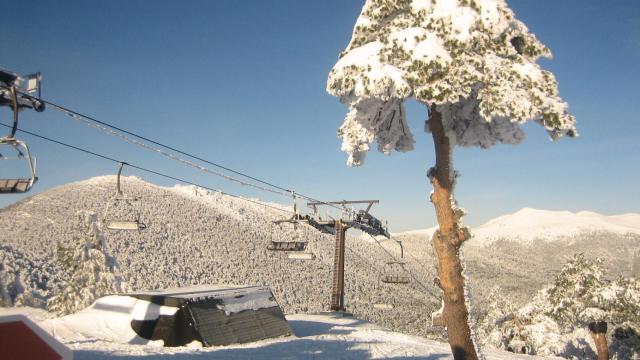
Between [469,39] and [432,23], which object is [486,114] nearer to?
[469,39]

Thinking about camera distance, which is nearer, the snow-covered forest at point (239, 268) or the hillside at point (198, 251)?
the snow-covered forest at point (239, 268)

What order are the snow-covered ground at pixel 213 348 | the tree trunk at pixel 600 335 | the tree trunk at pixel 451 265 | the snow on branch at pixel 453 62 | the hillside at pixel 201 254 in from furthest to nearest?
the hillside at pixel 201 254, the tree trunk at pixel 600 335, the snow-covered ground at pixel 213 348, the tree trunk at pixel 451 265, the snow on branch at pixel 453 62

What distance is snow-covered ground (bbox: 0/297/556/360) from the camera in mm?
12742

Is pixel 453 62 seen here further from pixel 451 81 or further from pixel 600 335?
pixel 600 335

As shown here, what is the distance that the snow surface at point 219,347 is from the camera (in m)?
12.7

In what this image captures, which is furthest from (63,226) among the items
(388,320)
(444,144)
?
(444,144)

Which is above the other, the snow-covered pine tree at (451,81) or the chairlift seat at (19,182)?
the snow-covered pine tree at (451,81)

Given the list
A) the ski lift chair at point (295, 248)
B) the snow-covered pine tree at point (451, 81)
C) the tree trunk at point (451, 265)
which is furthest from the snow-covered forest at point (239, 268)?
the snow-covered pine tree at point (451, 81)

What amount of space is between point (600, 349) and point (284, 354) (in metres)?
22.5

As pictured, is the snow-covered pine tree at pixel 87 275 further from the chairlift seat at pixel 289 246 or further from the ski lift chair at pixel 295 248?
the ski lift chair at pixel 295 248

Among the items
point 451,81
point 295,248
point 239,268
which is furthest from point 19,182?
point 239,268

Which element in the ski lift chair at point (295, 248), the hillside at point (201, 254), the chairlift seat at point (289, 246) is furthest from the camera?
the hillside at point (201, 254)

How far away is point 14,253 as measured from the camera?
206 ft

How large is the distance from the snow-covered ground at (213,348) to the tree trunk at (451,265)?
511 cm
